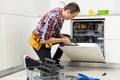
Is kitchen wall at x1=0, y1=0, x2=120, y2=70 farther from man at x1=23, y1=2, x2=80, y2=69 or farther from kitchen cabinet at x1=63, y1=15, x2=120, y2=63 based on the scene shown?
kitchen cabinet at x1=63, y1=15, x2=120, y2=63

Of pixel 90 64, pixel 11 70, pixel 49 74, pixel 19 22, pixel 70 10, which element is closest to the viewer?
pixel 49 74

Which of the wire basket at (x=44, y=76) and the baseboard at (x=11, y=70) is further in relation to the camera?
the baseboard at (x=11, y=70)

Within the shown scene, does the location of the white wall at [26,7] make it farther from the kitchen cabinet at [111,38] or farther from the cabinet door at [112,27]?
the cabinet door at [112,27]

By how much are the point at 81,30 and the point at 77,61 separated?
0.51 metres

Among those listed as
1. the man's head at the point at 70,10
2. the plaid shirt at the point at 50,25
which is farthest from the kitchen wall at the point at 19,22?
the man's head at the point at 70,10

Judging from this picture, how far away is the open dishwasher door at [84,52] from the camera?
297 cm

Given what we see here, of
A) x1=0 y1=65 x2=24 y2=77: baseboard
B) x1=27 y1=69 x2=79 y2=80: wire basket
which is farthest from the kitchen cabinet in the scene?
x1=27 y1=69 x2=79 y2=80: wire basket

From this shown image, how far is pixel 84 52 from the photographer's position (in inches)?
125

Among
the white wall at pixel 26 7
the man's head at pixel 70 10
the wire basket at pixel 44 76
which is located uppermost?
the white wall at pixel 26 7

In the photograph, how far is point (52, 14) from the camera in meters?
2.68

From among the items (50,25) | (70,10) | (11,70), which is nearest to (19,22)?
(11,70)

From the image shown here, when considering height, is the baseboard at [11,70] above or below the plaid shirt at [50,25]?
below

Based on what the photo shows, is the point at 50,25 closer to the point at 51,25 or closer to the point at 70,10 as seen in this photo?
the point at 51,25

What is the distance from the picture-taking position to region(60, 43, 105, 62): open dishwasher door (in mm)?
2975
